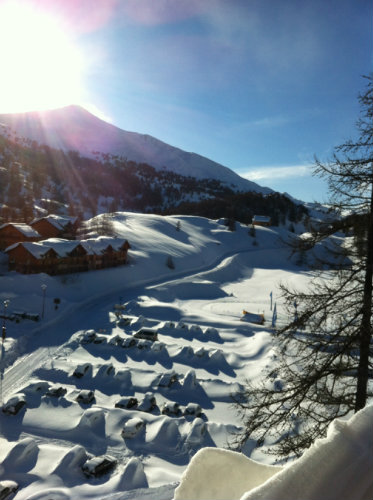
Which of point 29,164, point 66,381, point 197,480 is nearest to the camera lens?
point 197,480

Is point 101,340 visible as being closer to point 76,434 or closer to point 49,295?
point 76,434

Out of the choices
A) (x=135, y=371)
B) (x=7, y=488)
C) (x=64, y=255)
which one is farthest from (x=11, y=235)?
(x=7, y=488)

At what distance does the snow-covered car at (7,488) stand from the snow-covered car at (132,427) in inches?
188

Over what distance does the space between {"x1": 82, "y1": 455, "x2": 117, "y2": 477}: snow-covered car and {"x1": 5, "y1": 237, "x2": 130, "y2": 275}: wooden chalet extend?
107 ft

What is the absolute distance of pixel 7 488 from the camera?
10.5m

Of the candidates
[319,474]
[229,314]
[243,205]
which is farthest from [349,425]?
[243,205]

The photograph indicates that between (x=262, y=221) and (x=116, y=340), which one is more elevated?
(x=262, y=221)

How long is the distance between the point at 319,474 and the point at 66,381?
2139cm

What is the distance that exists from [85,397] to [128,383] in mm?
3237

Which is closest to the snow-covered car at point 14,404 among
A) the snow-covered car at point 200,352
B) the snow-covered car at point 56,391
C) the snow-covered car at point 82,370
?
the snow-covered car at point 56,391

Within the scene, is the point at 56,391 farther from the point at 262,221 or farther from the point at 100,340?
the point at 262,221

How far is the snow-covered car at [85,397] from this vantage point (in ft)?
55.3

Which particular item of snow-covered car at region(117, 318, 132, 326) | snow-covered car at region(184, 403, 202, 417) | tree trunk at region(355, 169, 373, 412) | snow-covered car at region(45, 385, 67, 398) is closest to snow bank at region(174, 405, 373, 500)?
tree trunk at region(355, 169, 373, 412)

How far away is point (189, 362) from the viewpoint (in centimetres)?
2291
